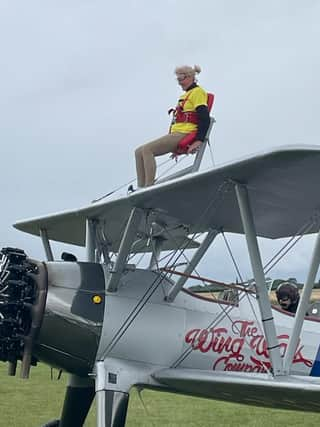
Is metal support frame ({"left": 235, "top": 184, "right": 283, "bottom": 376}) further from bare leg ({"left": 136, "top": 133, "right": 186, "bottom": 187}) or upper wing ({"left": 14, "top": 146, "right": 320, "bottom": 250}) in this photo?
bare leg ({"left": 136, "top": 133, "right": 186, "bottom": 187})

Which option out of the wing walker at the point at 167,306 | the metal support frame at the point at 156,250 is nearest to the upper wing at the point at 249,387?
the wing walker at the point at 167,306

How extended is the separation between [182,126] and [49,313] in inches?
83.4

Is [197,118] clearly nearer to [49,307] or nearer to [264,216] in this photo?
[264,216]

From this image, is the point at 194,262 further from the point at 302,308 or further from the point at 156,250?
the point at 302,308

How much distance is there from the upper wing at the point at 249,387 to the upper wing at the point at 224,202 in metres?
1.43

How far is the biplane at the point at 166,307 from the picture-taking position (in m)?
5.82

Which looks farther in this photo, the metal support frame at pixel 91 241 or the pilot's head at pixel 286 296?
the pilot's head at pixel 286 296

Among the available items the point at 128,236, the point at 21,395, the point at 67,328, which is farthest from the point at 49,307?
the point at 21,395

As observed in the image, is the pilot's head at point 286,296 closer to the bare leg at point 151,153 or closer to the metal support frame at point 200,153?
the metal support frame at point 200,153

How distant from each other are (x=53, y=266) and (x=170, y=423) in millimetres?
4113

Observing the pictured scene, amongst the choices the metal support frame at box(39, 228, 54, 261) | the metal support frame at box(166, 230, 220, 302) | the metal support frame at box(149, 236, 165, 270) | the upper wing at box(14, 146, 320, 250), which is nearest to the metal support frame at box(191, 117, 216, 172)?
the upper wing at box(14, 146, 320, 250)

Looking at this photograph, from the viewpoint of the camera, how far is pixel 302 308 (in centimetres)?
596

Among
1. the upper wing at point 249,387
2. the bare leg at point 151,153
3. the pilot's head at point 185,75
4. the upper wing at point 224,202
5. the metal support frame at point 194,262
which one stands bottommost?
the upper wing at point 249,387

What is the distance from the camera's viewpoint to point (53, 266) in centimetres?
629
